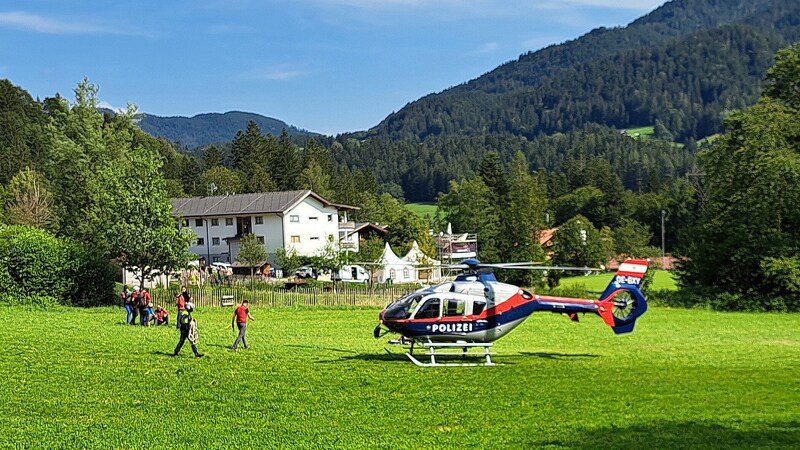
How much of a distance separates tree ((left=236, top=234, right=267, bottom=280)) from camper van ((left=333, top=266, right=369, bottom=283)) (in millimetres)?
6529

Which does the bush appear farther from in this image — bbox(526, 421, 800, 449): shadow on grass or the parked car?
bbox(526, 421, 800, 449): shadow on grass

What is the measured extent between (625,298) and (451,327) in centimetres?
524

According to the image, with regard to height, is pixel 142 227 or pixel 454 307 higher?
pixel 142 227

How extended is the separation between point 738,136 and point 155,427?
43327mm

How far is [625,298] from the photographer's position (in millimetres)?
23109

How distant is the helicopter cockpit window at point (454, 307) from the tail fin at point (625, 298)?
4192mm

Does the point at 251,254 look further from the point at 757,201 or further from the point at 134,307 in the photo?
the point at 757,201

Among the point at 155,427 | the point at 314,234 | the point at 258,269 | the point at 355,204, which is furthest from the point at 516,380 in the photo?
the point at 355,204

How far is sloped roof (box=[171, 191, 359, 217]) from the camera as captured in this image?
7144 centimetres

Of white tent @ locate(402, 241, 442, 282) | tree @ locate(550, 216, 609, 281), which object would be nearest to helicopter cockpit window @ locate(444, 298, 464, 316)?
white tent @ locate(402, 241, 442, 282)

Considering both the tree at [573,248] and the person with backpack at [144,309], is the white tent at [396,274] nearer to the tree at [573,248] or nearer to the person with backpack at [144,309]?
the tree at [573,248]

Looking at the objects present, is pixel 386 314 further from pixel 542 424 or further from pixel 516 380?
pixel 542 424

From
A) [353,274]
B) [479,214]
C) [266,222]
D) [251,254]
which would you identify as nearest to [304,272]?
[251,254]

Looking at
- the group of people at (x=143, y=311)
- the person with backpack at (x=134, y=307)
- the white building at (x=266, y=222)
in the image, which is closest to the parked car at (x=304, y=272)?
the white building at (x=266, y=222)
